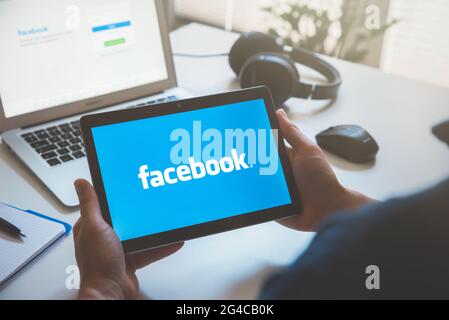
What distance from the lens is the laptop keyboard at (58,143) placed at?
0.82 metres

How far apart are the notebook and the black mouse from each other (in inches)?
19.9

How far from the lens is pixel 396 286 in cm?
32

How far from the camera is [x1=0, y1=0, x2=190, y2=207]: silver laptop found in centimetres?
85

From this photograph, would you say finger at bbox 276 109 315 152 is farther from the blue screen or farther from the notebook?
the notebook

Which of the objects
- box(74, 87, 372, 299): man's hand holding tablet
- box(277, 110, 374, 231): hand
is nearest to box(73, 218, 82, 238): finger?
box(74, 87, 372, 299): man's hand holding tablet

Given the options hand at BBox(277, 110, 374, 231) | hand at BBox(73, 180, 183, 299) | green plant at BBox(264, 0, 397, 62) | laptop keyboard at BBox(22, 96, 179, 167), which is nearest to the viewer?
hand at BBox(73, 180, 183, 299)

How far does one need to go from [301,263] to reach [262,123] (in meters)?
0.41

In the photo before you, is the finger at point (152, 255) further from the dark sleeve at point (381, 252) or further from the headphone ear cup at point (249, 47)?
the headphone ear cup at point (249, 47)

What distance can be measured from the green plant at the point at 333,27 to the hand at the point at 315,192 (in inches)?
39.8

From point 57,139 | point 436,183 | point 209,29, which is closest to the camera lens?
point 436,183
